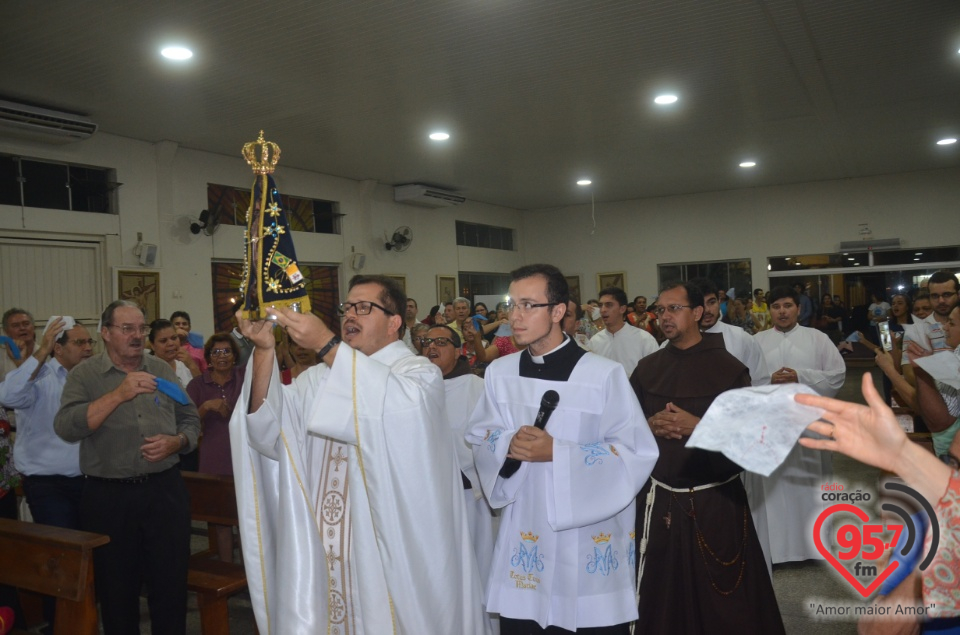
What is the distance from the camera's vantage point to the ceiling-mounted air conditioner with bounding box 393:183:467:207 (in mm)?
14250

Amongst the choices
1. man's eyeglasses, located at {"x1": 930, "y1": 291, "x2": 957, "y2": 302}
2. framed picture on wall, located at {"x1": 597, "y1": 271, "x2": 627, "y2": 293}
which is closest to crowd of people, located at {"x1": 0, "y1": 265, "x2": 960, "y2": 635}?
man's eyeglasses, located at {"x1": 930, "y1": 291, "x2": 957, "y2": 302}

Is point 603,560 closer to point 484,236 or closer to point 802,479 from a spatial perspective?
point 802,479

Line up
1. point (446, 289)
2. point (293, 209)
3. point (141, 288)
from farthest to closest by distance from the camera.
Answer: point (446, 289) → point (293, 209) → point (141, 288)

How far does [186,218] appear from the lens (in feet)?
34.7

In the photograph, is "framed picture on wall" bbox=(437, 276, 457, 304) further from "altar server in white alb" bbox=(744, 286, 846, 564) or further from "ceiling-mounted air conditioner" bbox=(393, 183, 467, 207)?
"altar server in white alb" bbox=(744, 286, 846, 564)

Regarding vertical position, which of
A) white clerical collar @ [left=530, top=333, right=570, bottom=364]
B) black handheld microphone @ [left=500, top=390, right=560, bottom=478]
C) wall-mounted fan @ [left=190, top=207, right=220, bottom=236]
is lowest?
black handheld microphone @ [left=500, top=390, right=560, bottom=478]

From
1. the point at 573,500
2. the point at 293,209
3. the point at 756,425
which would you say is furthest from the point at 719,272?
the point at 756,425

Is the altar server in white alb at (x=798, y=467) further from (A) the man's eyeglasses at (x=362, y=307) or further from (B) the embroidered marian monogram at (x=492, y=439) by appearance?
(A) the man's eyeglasses at (x=362, y=307)

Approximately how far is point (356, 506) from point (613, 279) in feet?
53.7

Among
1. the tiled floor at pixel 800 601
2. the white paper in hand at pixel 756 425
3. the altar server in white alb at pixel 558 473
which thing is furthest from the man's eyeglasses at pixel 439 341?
the white paper in hand at pixel 756 425

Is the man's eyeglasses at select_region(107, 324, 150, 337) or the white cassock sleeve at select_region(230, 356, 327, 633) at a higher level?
the man's eyeglasses at select_region(107, 324, 150, 337)

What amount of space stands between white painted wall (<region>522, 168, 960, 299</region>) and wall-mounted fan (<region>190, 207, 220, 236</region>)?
984cm

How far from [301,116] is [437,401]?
7734 mm

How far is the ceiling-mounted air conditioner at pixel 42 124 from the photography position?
26.4 feet
